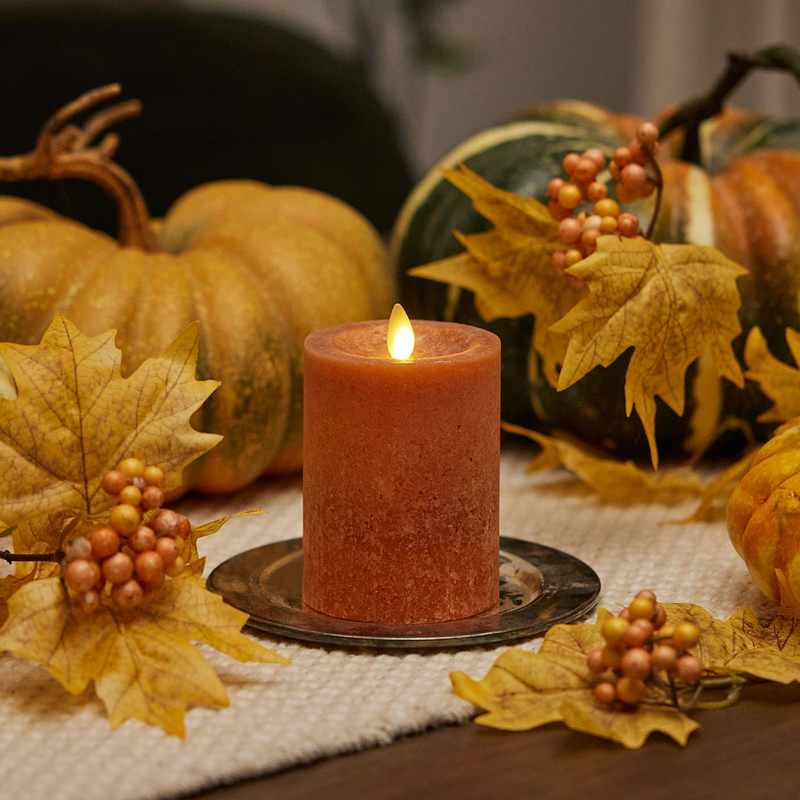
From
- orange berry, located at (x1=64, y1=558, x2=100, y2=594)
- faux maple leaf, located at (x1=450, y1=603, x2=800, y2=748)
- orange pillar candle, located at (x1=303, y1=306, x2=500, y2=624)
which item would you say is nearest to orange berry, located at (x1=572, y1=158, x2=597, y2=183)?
orange pillar candle, located at (x1=303, y1=306, x2=500, y2=624)

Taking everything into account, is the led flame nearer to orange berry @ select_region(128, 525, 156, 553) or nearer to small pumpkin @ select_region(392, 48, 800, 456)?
orange berry @ select_region(128, 525, 156, 553)

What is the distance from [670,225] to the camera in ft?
2.85

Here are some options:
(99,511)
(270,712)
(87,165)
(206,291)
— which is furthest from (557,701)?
(87,165)

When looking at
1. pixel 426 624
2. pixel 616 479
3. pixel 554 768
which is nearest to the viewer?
pixel 554 768

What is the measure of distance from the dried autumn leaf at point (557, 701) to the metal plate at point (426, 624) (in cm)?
4

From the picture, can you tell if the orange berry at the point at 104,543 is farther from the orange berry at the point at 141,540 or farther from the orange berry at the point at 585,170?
the orange berry at the point at 585,170

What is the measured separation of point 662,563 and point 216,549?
0.92ft

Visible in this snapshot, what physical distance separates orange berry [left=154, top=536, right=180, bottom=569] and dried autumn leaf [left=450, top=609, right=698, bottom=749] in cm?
13

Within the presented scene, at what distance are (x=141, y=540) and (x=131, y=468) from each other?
0.04 m

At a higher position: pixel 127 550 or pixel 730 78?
pixel 730 78

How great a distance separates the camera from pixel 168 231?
0.99 m

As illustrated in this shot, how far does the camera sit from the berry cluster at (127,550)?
0.49m

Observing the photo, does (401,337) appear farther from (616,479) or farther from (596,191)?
(616,479)

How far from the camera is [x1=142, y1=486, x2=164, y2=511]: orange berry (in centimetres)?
51
